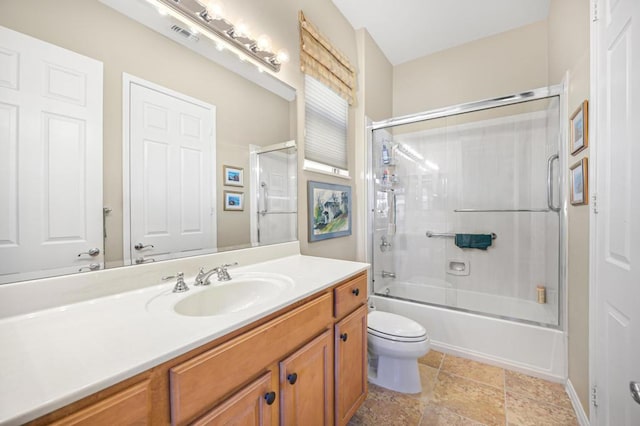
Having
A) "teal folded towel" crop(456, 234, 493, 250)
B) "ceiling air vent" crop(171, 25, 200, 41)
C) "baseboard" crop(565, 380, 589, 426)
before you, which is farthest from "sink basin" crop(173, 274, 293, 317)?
"teal folded towel" crop(456, 234, 493, 250)

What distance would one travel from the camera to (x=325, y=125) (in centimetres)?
215

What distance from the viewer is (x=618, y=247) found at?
0.97 meters

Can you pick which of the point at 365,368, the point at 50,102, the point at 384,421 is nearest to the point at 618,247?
the point at 365,368

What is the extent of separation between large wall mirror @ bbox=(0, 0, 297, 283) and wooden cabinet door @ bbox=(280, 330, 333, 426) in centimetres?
67

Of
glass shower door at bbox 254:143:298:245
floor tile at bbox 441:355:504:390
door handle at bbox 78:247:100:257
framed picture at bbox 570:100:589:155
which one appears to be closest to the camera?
door handle at bbox 78:247:100:257

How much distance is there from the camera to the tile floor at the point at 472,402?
1491 mm

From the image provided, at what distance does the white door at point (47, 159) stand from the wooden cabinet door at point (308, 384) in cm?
80

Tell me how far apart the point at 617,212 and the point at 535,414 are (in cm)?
129

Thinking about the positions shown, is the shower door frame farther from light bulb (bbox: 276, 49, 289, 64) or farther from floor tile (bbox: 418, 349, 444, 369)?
light bulb (bbox: 276, 49, 289, 64)

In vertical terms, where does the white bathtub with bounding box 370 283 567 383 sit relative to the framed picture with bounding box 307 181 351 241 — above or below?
below

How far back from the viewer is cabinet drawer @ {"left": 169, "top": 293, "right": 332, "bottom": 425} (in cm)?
64

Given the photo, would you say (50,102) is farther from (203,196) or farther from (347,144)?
(347,144)

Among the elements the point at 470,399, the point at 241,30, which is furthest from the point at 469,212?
the point at 241,30

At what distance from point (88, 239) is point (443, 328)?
240 centimetres
